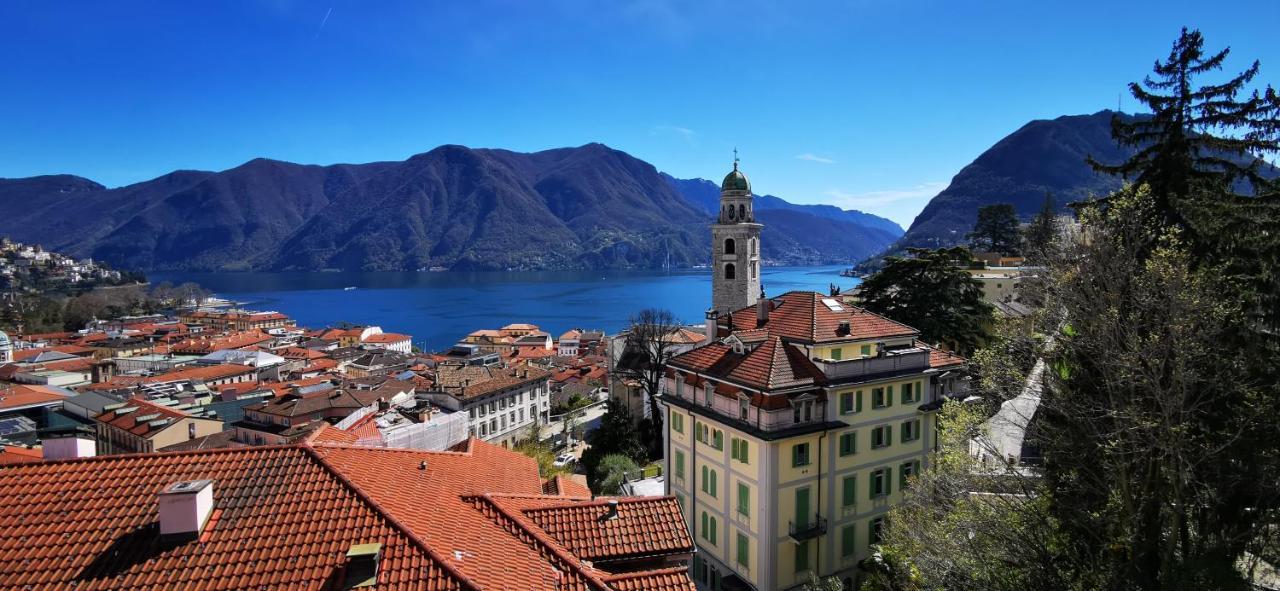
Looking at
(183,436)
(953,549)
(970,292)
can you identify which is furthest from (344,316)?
(953,549)

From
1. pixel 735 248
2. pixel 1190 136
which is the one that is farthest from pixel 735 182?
pixel 1190 136

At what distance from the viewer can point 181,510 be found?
20.2 ft

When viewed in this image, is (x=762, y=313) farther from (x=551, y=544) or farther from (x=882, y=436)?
(x=551, y=544)

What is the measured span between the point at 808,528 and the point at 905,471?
427 cm

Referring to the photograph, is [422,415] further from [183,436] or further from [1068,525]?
[1068,525]

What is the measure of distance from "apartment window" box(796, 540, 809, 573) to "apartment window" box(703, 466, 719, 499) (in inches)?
106

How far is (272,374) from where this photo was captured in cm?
6041

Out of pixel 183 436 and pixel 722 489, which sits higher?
pixel 722 489

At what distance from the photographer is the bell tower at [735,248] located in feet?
137

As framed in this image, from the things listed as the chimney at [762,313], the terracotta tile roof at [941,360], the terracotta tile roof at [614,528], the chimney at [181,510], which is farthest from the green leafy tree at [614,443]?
the chimney at [181,510]

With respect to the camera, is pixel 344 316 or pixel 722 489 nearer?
pixel 722 489

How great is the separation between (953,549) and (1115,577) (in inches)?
85.2

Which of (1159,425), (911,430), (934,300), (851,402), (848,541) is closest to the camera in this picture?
(1159,425)

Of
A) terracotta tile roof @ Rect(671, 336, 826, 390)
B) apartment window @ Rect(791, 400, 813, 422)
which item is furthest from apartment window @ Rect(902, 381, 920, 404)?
Answer: apartment window @ Rect(791, 400, 813, 422)
